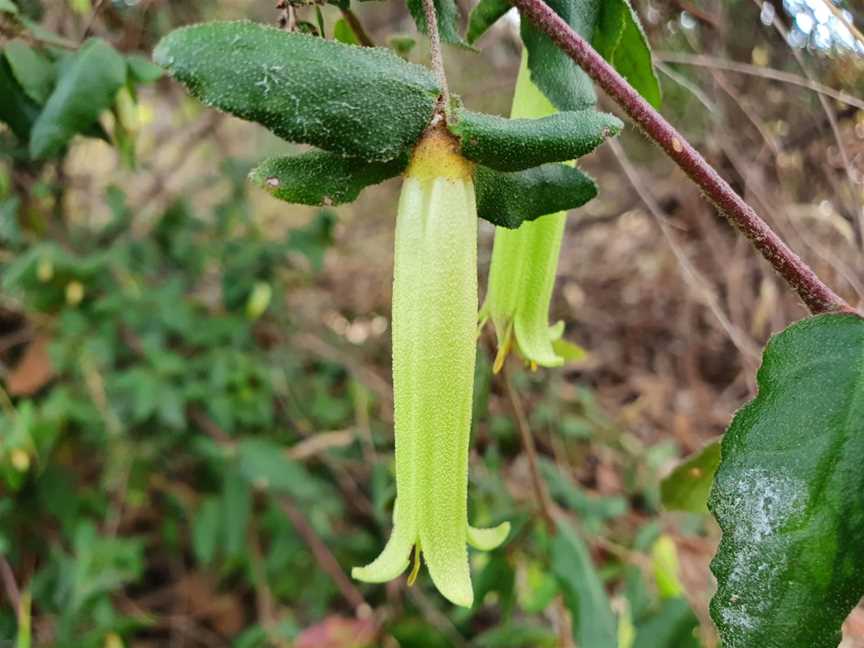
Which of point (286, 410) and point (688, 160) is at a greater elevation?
point (688, 160)

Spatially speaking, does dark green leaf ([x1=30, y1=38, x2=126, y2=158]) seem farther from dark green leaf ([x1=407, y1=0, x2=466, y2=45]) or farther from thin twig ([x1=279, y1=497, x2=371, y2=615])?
thin twig ([x1=279, y1=497, x2=371, y2=615])

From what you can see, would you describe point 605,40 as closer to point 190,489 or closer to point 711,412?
point 190,489

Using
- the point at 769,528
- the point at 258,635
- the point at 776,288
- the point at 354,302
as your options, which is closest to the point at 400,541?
the point at 769,528

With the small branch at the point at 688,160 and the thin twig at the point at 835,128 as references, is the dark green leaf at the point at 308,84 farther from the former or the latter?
the thin twig at the point at 835,128

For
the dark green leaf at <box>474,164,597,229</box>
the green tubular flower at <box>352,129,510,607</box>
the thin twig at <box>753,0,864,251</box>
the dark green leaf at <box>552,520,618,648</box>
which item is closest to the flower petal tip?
the green tubular flower at <box>352,129,510,607</box>

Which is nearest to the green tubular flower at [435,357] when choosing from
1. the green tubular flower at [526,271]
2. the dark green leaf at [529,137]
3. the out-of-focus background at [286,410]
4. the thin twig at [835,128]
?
the dark green leaf at [529,137]

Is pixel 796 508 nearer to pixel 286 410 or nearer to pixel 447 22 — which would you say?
pixel 447 22

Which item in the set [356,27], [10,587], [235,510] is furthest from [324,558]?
[356,27]
